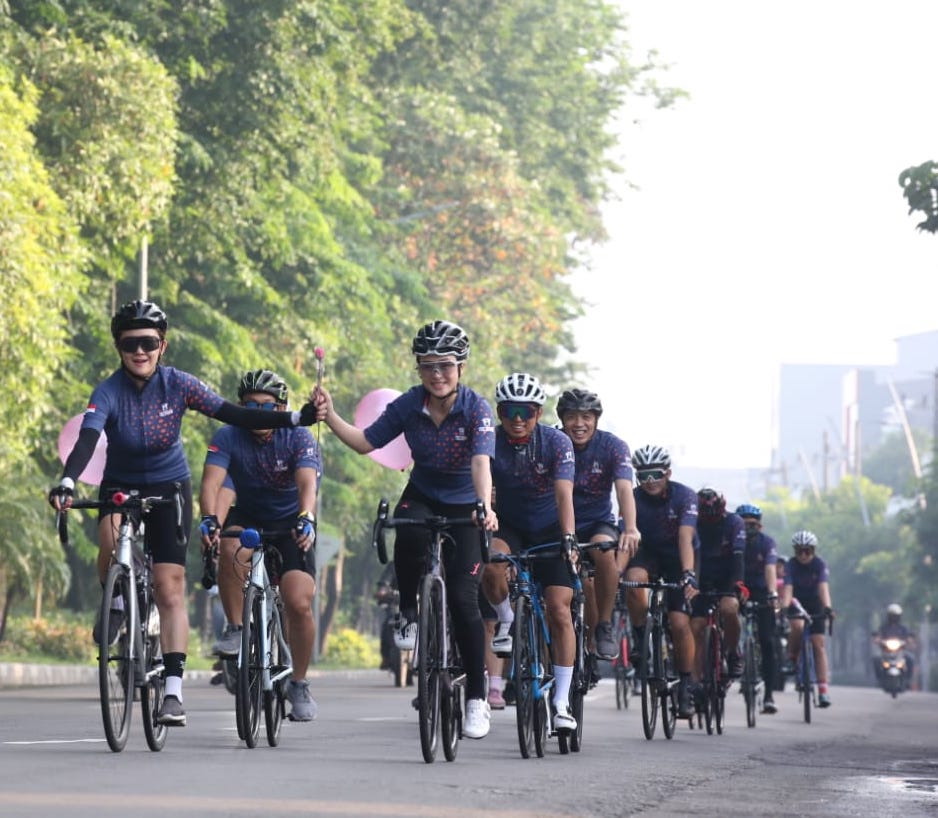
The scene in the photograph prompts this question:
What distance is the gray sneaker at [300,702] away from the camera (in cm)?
1264

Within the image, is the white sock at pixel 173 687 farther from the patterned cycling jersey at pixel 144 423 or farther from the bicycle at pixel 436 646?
the bicycle at pixel 436 646

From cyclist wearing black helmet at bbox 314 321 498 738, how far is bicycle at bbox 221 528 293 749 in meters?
0.78

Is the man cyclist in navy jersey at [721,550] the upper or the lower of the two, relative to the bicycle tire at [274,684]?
upper

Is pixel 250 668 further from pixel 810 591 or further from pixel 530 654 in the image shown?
pixel 810 591

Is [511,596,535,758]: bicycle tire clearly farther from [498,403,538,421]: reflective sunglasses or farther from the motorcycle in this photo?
the motorcycle

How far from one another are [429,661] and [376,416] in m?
8.07

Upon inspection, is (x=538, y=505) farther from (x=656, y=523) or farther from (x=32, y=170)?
(x=32, y=170)

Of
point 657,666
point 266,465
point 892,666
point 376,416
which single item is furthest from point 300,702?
point 892,666

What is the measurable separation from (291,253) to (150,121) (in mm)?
6960

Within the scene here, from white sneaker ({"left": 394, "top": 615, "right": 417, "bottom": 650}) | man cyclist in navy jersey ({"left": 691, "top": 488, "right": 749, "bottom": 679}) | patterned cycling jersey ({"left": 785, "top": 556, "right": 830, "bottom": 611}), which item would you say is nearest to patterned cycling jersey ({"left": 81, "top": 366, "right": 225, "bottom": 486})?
white sneaker ({"left": 394, "top": 615, "right": 417, "bottom": 650})

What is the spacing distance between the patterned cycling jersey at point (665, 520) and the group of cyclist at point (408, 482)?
1267mm

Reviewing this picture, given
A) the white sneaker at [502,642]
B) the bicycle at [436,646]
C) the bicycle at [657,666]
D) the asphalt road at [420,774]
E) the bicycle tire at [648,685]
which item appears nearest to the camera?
the asphalt road at [420,774]

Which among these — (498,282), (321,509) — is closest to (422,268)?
(498,282)

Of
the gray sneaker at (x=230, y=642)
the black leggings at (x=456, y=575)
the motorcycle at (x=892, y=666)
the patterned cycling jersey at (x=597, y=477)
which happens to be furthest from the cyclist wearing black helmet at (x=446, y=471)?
the motorcycle at (x=892, y=666)
